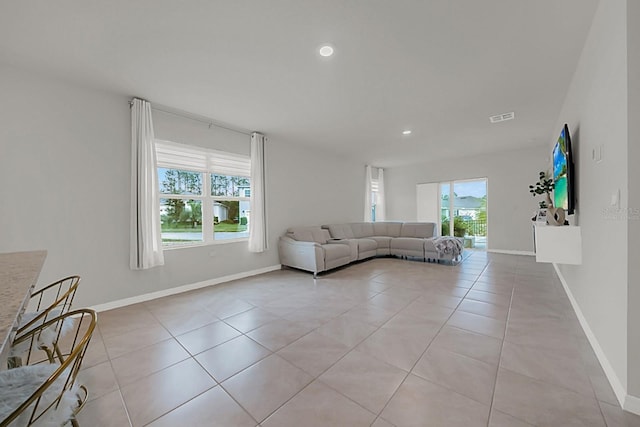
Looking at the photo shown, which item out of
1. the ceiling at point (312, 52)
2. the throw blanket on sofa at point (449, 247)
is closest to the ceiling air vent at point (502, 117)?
the ceiling at point (312, 52)

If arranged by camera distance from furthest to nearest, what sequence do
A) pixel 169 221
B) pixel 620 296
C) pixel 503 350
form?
pixel 169 221 → pixel 503 350 → pixel 620 296

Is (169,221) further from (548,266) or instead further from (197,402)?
(548,266)

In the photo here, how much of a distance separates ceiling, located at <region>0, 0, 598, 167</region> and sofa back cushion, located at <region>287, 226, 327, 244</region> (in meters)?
2.24

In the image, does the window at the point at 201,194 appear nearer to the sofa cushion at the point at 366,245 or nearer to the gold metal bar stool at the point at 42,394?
the sofa cushion at the point at 366,245

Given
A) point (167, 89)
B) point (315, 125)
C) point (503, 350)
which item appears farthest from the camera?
point (315, 125)

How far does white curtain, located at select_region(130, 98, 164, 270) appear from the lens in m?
3.27

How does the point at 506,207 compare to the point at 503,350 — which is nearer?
the point at 503,350

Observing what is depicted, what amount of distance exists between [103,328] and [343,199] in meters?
5.44

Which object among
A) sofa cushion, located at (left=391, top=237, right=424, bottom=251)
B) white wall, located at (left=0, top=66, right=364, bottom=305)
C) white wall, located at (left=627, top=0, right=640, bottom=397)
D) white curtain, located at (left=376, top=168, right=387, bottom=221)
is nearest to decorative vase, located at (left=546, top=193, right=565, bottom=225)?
white wall, located at (left=627, top=0, right=640, bottom=397)

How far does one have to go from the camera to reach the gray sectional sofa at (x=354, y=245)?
4.68 metres

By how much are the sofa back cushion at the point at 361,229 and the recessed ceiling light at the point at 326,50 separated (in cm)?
475

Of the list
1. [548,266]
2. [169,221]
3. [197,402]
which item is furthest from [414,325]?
[548,266]

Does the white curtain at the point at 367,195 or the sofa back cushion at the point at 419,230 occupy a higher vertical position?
the white curtain at the point at 367,195

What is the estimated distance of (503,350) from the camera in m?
2.10
